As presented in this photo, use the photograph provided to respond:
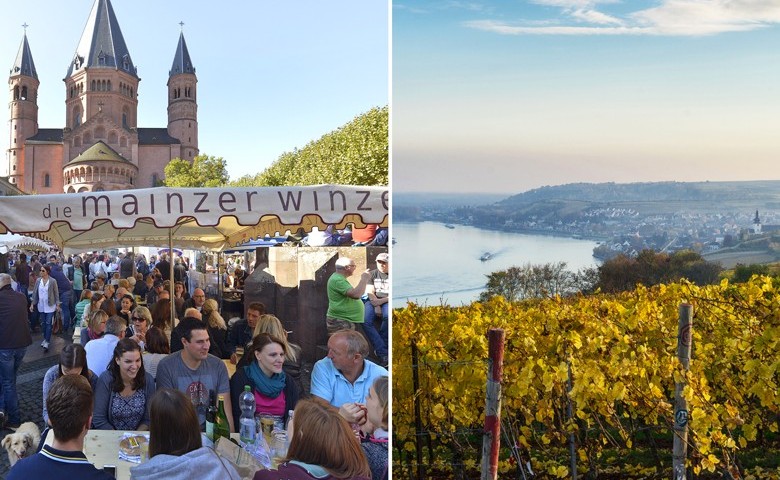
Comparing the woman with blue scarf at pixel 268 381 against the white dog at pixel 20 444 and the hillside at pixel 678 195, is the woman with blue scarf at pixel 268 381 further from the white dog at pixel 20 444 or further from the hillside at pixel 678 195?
the hillside at pixel 678 195

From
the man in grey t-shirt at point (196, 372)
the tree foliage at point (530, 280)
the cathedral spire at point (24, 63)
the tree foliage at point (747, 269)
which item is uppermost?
the cathedral spire at point (24, 63)

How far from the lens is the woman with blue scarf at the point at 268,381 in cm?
329

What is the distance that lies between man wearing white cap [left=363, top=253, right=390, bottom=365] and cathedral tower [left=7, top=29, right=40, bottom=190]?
86666 mm

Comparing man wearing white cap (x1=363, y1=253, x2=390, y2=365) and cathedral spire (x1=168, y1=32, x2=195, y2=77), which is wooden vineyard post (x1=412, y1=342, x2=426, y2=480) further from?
cathedral spire (x1=168, y1=32, x2=195, y2=77)

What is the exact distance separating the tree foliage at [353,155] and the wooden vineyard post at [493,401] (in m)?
23.5

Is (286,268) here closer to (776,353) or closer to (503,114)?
(776,353)

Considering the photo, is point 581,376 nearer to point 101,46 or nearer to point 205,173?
point 205,173

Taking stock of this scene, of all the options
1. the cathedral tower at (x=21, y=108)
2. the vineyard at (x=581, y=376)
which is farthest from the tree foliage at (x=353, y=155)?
the cathedral tower at (x=21, y=108)

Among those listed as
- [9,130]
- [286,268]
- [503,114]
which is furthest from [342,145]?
[9,130]

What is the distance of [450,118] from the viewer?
1243 cm

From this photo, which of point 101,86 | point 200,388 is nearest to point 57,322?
point 200,388

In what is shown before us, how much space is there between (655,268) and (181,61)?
7915 cm

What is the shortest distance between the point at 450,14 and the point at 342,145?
2067 centimetres

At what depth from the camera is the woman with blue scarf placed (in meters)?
3.29
